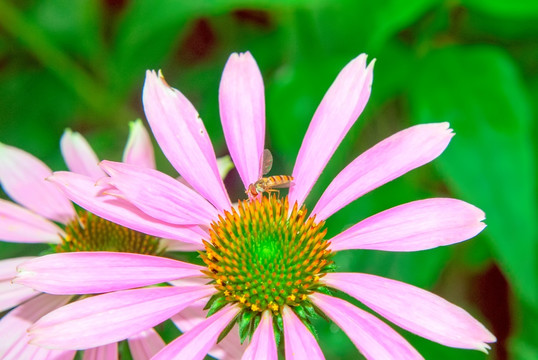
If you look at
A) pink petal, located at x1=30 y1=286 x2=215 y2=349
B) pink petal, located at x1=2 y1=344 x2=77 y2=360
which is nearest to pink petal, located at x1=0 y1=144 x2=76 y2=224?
pink petal, located at x1=2 y1=344 x2=77 y2=360

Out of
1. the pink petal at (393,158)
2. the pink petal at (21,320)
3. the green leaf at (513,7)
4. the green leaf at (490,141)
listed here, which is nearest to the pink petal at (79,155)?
the pink petal at (21,320)

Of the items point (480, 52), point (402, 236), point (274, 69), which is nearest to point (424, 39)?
point (480, 52)

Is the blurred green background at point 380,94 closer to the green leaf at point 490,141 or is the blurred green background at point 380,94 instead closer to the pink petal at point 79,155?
the green leaf at point 490,141

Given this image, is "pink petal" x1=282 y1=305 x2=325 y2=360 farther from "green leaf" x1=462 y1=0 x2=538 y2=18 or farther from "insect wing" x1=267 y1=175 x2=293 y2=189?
"green leaf" x1=462 y1=0 x2=538 y2=18

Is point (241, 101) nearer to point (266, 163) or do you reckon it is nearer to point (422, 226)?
point (266, 163)

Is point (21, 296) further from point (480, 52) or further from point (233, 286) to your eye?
point (480, 52)
